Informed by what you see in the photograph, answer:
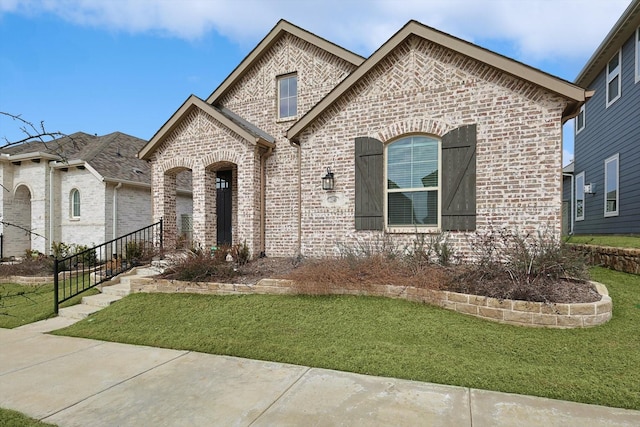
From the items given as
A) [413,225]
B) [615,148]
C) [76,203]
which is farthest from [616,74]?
[76,203]

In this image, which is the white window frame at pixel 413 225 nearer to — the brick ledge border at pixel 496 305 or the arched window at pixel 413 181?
the arched window at pixel 413 181

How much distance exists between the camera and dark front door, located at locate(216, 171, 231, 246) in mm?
12008

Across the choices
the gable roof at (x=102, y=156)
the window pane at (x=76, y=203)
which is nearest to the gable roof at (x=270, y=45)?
the gable roof at (x=102, y=156)

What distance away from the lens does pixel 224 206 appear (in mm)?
12062

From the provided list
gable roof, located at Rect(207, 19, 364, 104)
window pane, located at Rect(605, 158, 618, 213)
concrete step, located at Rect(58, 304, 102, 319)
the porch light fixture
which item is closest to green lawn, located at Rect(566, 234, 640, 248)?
window pane, located at Rect(605, 158, 618, 213)

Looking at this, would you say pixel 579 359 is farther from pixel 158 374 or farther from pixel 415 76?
pixel 415 76

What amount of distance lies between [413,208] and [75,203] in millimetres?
14420

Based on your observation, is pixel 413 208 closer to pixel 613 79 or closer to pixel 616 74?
pixel 616 74

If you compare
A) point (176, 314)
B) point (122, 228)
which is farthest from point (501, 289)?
point (122, 228)

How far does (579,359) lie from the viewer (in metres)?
3.76

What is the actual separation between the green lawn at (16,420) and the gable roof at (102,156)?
11.8 metres

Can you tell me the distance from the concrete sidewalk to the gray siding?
11.4 metres

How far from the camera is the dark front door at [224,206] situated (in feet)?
39.4

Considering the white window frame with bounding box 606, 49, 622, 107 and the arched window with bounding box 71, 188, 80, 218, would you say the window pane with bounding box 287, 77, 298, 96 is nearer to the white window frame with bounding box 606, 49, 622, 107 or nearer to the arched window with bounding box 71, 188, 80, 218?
the arched window with bounding box 71, 188, 80, 218
